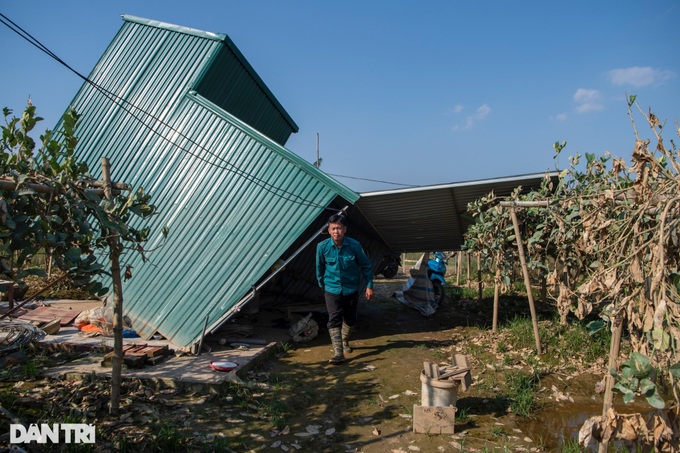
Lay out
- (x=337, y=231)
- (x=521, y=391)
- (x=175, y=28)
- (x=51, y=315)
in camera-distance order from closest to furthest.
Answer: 1. (x=521, y=391)
2. (x=337, y=231)
3. (x=51, y=315)
4. (x=175, y=28)

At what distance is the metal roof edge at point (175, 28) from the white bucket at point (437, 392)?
25.0 ft

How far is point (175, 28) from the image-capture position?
9.27 meters

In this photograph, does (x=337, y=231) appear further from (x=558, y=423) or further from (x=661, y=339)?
(x=661, y=339)

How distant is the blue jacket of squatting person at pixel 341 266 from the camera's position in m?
6.81

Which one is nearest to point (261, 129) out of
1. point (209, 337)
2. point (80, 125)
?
point (80, 125)

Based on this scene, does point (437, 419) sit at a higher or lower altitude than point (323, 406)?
higher

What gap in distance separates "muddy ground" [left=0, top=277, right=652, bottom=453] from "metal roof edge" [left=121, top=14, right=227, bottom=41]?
20.5 feet

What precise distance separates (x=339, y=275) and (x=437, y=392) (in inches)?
107

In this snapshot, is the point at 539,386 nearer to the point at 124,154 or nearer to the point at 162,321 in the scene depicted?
the point at 162,321

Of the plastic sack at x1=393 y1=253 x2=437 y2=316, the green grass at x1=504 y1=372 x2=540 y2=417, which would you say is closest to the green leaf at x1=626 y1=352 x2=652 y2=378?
the green grass at x1=504 y1=372 x2=540 y2=417

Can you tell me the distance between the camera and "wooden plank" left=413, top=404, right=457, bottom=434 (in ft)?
14.3

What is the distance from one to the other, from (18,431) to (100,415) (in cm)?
84

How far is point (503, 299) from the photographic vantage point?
10859 millimetres

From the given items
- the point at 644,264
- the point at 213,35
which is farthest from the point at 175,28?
the point at 644,264
